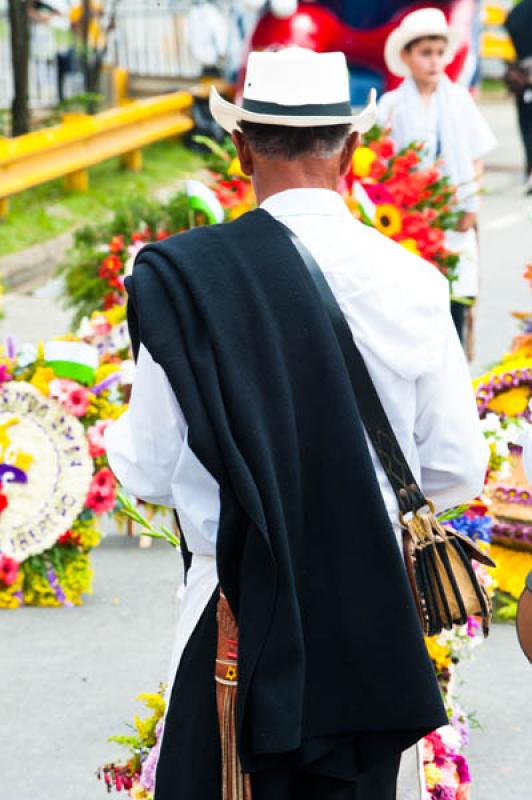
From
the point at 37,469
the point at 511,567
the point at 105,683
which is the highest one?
the point at 37,469

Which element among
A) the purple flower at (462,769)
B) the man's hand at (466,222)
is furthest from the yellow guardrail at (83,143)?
the purple flower at (462,769)

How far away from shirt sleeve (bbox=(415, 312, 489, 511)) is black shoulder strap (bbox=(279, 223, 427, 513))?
96 millimetres

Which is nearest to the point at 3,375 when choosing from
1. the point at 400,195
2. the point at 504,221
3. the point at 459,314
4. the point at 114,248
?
the point at 114,248

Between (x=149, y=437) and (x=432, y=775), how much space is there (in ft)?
4.83

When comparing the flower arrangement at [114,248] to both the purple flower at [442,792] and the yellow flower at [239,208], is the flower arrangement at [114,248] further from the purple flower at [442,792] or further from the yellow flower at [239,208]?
the purple flower at [442,792]

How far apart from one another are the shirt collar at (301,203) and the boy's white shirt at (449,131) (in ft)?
16.0

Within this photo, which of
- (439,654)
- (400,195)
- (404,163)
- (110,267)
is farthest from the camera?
(110,267)

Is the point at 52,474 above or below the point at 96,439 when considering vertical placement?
below

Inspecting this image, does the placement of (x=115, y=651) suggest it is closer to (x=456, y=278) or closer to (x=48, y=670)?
(x=48, y=670)

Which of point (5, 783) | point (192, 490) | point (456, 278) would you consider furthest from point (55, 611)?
point (192, 490)

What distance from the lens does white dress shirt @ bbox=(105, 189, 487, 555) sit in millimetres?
2738

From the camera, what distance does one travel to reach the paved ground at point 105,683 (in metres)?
4.48

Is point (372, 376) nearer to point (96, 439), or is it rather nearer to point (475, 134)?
point (96, 439)

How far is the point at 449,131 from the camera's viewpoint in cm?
778
